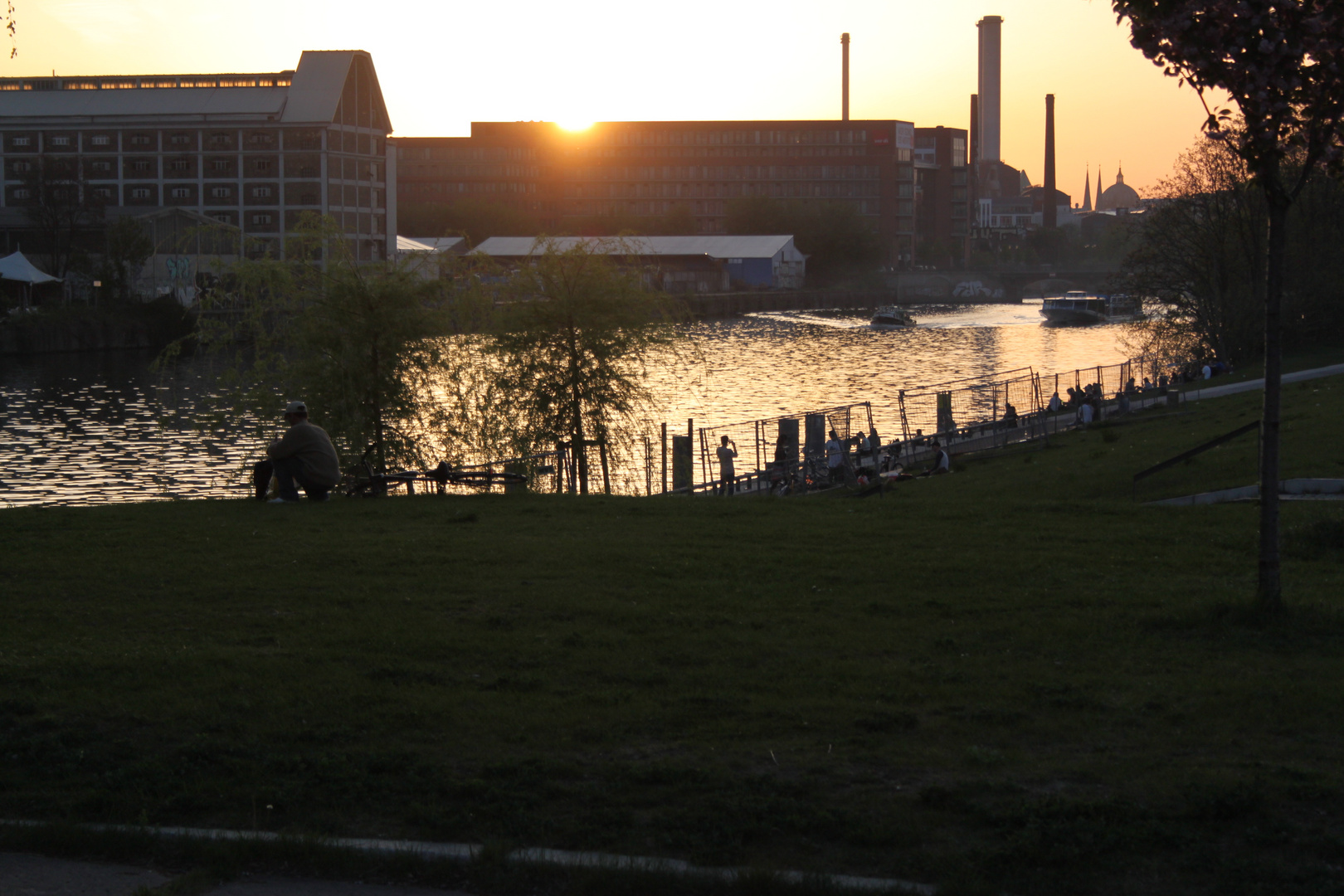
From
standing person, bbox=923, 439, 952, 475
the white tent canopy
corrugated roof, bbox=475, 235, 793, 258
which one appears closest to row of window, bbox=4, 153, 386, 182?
the white tent canopy

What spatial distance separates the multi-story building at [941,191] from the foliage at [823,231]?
37.2m

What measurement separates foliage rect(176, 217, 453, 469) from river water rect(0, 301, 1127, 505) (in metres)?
1.54

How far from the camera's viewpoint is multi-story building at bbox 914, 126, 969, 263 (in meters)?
192

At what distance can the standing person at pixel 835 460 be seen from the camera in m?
26.4

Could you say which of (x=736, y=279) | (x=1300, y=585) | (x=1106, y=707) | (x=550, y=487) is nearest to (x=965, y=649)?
(x=1106, y=707)

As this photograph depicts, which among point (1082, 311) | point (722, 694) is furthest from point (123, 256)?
point (1082, 311)

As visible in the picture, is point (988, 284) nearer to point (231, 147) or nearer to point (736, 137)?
point (736, 137)

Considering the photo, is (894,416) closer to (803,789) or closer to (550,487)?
(550,487)

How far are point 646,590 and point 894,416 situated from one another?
1555 inches

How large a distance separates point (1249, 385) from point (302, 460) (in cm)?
3156

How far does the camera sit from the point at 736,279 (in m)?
142

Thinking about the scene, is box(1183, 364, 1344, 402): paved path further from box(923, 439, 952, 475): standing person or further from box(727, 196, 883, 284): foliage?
box(727, 196, 883, 284): foliage

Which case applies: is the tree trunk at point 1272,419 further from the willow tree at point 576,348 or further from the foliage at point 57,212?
the foliage at point 57,212

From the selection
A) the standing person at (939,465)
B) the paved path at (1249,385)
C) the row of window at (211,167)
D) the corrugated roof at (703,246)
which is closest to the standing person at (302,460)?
the standing person at (939,465)
